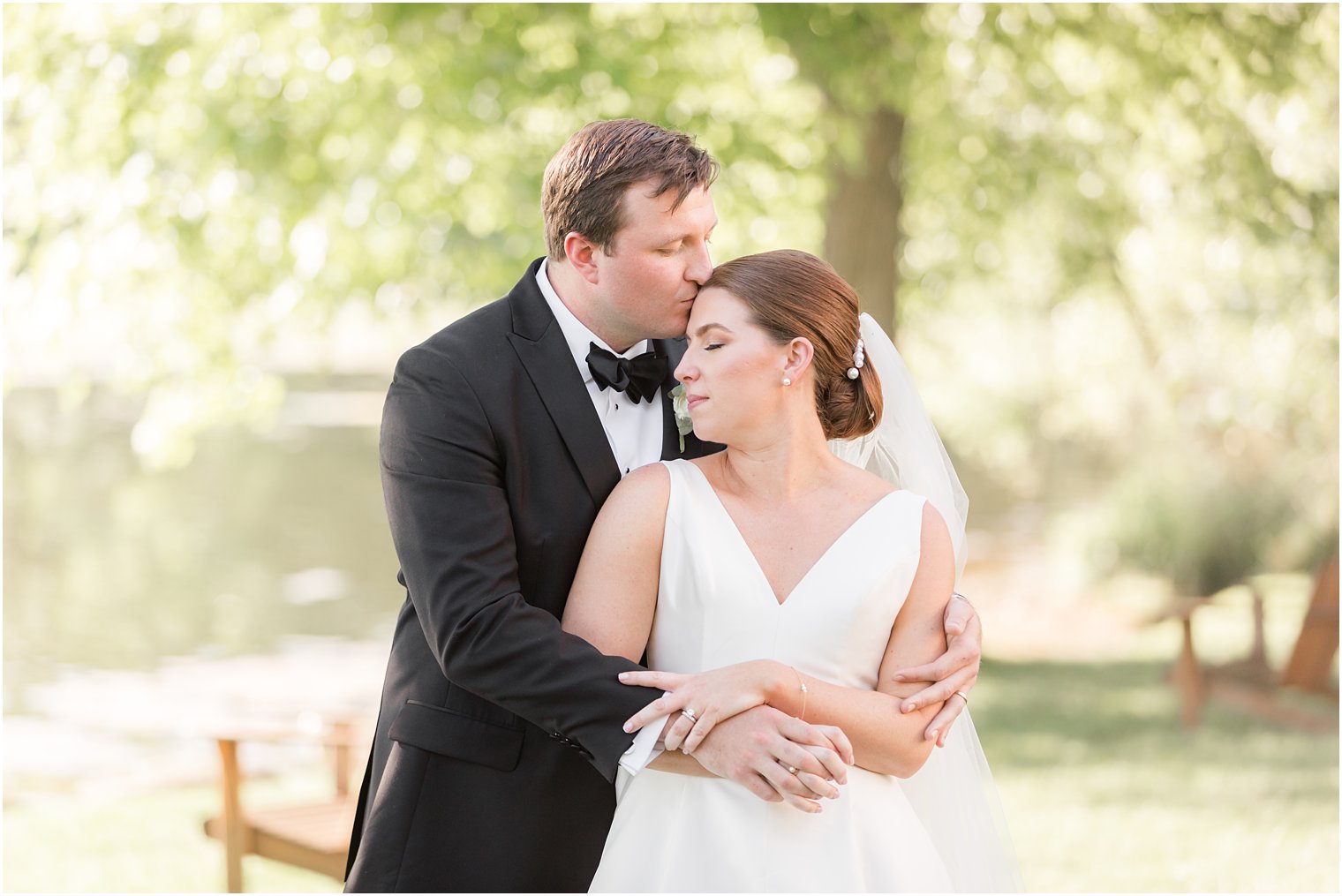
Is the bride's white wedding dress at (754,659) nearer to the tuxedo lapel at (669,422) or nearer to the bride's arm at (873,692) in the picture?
the bride's arm at (873,692)

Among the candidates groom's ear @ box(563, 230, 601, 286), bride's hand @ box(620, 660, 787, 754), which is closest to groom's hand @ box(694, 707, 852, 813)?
bride's hand @ box(620, 660, 787, 754)

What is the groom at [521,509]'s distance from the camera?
249 centimetres

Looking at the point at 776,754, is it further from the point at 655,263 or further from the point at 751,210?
the point at 751,210

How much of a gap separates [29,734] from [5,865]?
2942 millimetres

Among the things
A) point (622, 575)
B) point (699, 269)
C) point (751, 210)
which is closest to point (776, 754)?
point (622, 575)

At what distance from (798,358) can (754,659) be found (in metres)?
0.62

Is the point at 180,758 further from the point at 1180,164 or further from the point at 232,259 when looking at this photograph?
the point at 1180,164

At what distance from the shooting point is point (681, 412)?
287 centimetres

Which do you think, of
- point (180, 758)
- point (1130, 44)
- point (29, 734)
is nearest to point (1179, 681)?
point (1130, 44)

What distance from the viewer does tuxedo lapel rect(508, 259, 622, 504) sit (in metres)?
2.68

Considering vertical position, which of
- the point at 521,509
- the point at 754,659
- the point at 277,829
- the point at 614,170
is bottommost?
the point at 277,829

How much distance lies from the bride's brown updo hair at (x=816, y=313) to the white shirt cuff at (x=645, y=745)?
0.79m

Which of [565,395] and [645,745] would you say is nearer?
[645,745]

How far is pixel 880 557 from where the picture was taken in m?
2.64
